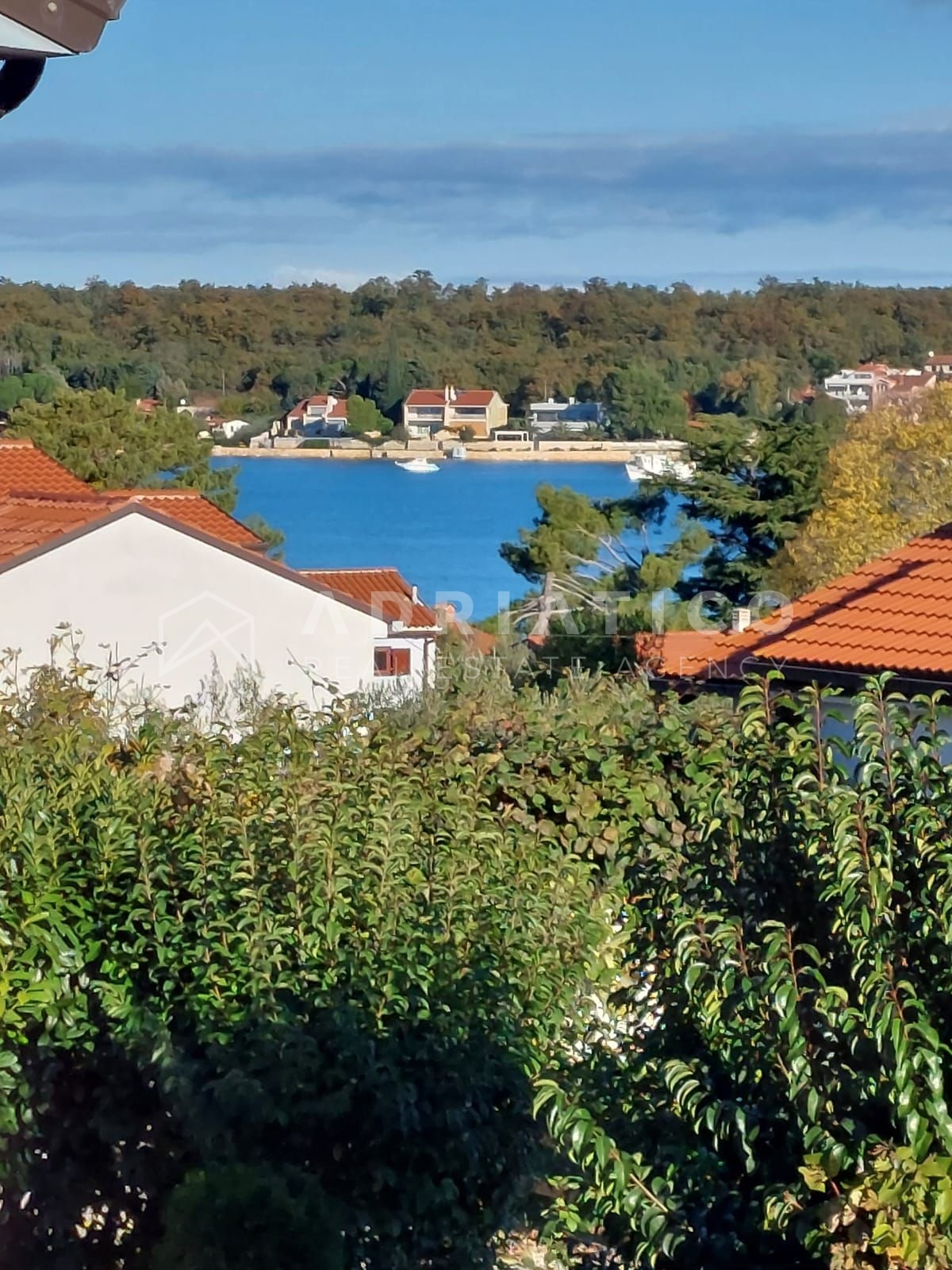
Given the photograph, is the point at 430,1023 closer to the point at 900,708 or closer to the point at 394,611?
the point at 900,708

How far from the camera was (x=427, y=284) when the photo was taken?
294ft

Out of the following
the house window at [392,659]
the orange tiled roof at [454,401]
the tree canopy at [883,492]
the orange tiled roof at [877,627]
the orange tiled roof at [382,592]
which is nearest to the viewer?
the orange tiled roof at [877,627]

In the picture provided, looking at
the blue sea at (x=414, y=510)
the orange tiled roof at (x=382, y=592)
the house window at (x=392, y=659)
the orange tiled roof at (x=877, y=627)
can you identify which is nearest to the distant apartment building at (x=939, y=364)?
the blue sea at (x=414, y=510)

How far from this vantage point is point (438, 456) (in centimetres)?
7394

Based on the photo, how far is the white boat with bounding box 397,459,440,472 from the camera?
253 ft

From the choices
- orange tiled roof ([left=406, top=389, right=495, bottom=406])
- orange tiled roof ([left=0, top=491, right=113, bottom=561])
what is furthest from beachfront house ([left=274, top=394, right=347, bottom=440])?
orange tiled roof ([left=0, top=491, right=113, bottom=561])

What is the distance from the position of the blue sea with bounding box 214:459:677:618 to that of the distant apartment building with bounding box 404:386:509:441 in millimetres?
2342

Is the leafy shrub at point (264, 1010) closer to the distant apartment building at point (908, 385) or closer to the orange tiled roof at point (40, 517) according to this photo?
the orange tiled roof at point (40, 517)

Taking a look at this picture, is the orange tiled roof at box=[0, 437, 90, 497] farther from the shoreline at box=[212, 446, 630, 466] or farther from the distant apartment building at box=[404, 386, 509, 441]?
the distant apartment building at box=[404, 386, 509, 441]

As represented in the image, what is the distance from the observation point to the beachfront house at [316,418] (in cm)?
7031

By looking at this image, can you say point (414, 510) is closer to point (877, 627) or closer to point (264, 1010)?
point (877, 627)

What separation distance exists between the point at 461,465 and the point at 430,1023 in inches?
2858

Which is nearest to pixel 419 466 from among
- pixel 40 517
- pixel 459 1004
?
pixel 40 517

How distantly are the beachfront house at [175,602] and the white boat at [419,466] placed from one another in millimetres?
47749
